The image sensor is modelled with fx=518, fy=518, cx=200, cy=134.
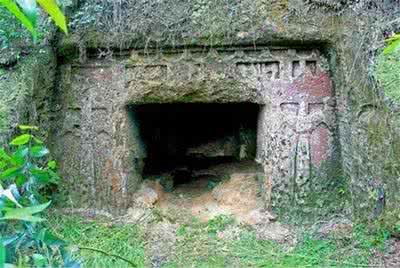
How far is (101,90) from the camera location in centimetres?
370

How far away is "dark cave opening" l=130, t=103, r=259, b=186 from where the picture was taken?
171 inches

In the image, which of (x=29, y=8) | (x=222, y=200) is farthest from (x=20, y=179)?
(x=222, y=200)

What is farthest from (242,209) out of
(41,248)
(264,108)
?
(41,248)

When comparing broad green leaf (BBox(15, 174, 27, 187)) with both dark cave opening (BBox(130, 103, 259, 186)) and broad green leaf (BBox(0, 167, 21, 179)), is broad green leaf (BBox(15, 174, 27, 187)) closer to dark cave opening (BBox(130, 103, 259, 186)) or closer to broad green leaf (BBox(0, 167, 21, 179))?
broad green leaf (BBox(0, 167, 21, 179))

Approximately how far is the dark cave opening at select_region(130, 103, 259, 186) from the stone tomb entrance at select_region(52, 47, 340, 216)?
0.26 m

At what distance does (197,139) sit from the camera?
182 inches

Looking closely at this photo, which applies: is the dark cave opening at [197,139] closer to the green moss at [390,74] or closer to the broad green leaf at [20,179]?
the green moss at [390,74]

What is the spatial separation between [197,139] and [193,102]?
96 centimetres

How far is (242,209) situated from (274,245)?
48cm

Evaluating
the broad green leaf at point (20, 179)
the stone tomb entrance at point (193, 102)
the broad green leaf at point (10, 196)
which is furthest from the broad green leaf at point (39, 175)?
the stone tomb entrance at point (193, 102)

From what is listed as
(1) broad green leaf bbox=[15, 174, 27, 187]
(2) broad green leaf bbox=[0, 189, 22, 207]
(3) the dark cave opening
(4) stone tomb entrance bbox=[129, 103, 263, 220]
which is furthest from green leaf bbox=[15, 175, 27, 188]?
(3) the dark cave opening

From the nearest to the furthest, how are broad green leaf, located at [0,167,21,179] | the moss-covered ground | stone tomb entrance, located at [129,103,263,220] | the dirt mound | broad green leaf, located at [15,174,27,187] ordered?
broad green leaf, located at [0,167,21,179] < broad green leaf, located at [15,174,27,187] < the moss-covered ground < the dirt mound < stone tomb entrance, located at [129,103,263,220]

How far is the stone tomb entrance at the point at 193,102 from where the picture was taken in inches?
138

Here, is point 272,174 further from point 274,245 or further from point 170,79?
point 170,79
